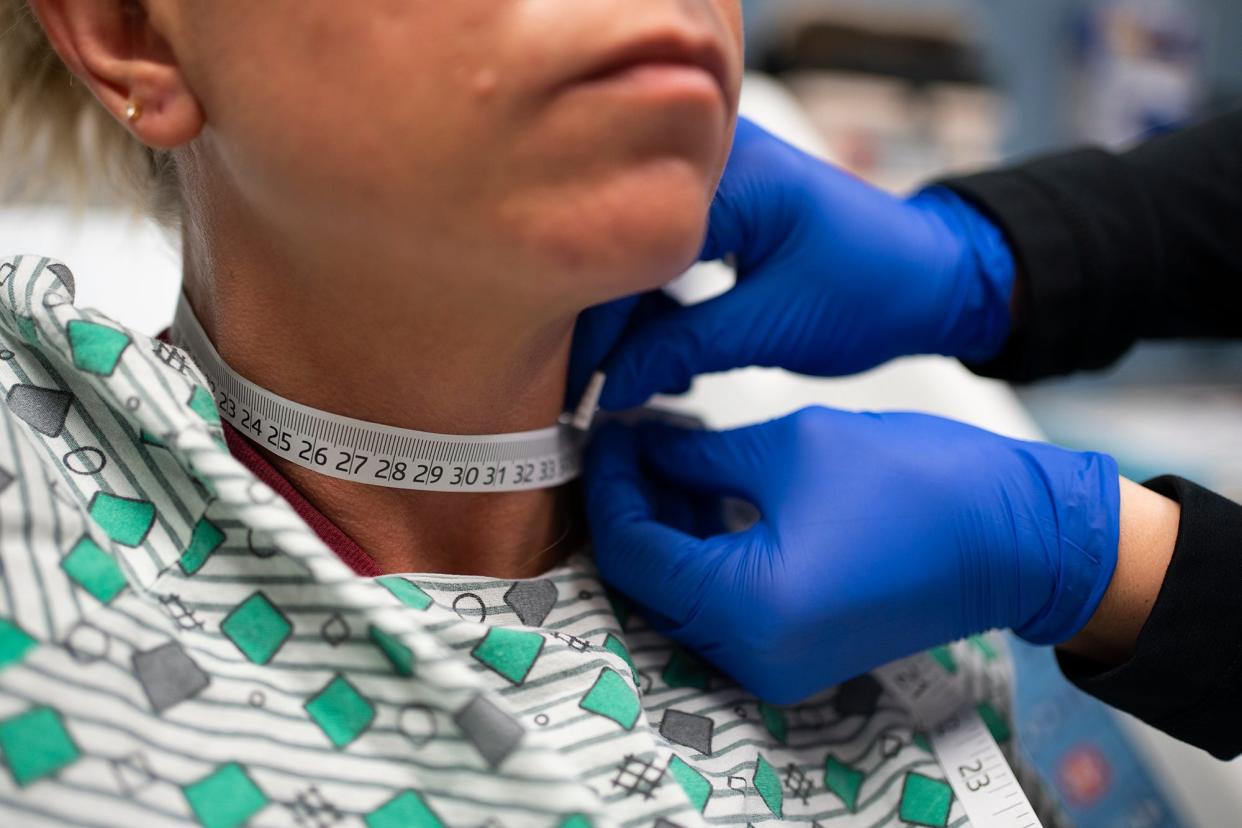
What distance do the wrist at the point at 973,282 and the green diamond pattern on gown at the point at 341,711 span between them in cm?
74

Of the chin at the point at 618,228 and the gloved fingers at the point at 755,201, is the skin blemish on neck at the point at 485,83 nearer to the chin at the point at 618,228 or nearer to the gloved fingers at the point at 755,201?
the chin at the point at 618,228

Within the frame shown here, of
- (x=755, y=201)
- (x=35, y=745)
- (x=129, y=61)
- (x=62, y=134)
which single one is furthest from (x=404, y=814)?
(x=62, y=134)

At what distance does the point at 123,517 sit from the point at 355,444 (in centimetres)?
18

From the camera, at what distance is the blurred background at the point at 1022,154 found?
1.16 m

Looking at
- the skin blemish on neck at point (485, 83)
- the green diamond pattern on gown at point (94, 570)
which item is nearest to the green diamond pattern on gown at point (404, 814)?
the green diamond pattern on gown at point (94, 570)

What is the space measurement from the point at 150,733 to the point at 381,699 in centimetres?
14

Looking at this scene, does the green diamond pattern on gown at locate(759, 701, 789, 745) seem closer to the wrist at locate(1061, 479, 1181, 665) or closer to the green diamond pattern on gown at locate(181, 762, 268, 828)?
the wrist at locate(1061, 479, 1181, 665)

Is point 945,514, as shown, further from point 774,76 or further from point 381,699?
point 774,76

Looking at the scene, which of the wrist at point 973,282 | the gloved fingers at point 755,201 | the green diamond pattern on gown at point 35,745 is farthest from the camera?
the wrist at point 973,282

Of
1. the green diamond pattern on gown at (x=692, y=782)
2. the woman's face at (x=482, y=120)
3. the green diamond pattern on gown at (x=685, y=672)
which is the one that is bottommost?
the green diamond pattern on gown at (x=685, y=672)

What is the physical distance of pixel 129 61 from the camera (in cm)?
73

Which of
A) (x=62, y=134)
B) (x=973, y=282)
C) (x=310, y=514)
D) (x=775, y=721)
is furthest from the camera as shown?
(x=973, y=282)

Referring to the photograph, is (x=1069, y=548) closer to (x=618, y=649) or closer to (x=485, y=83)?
(x=618, y=649)

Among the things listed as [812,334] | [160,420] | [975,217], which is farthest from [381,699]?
[975,217]
